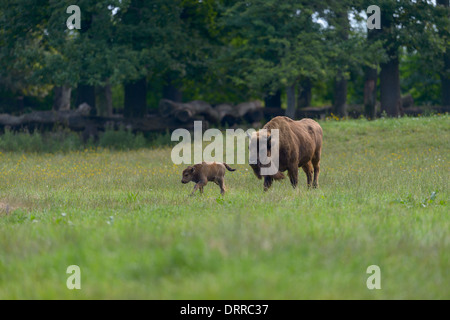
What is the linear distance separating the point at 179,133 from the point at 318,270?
2247 centimetres

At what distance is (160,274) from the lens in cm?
524

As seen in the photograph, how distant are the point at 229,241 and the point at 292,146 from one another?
690cm

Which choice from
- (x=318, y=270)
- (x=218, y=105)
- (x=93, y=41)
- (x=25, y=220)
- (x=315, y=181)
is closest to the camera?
(x=318, y=270)

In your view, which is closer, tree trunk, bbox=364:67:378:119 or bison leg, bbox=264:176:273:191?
bison leg, bbox=264:176:273:191

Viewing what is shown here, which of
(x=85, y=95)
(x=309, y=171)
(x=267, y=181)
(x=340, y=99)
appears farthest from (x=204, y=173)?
(x=340, y=99)

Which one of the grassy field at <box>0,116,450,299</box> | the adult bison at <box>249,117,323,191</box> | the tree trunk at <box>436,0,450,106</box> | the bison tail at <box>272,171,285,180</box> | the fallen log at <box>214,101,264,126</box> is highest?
the tree trunk at <box>436,0,450,106</box>

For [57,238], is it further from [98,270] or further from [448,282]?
[448,282]

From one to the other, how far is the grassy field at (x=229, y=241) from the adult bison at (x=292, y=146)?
28.0 inches

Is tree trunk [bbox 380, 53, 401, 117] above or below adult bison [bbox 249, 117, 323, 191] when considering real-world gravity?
above

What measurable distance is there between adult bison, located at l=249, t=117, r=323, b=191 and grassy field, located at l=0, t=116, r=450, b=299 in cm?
71

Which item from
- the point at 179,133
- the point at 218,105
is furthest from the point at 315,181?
the point at 218,105

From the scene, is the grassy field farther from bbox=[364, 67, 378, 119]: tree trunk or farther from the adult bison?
bbox=[364, 67, 378, 119]: tree trunk

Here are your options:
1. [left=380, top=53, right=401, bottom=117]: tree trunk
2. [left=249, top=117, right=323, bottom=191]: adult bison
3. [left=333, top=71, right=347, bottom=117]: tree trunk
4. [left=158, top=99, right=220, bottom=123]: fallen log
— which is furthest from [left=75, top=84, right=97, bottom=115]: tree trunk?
[left=249, top=117, right=323, bottom=191]: adult bison

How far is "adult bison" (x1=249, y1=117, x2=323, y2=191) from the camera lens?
11.6m
